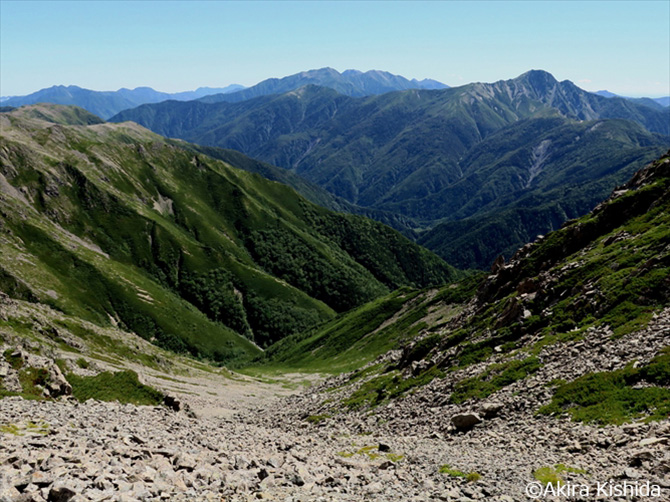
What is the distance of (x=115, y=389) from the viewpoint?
52.9 meters

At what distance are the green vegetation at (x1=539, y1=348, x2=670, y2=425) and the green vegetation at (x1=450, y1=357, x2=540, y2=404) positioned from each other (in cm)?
630

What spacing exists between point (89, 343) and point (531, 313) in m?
115

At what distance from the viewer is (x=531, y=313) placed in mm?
54094

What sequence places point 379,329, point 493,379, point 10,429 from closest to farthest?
point 10,429 < point 493,379 < point 379,329

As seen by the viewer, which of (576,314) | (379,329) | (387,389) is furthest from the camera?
(379,329)

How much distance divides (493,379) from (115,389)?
4285cm

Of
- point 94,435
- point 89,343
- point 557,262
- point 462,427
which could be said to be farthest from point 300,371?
point 94,435

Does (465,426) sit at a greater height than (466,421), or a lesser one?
lesser

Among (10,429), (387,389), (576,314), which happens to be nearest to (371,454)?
(10,429)

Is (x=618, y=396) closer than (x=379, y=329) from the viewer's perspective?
Yes

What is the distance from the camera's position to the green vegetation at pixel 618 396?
26.4 metres

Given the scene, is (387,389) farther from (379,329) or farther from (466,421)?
(379,329)

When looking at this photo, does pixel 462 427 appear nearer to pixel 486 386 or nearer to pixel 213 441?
pixel 486 386

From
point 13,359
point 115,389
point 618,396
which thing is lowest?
point 115,389
